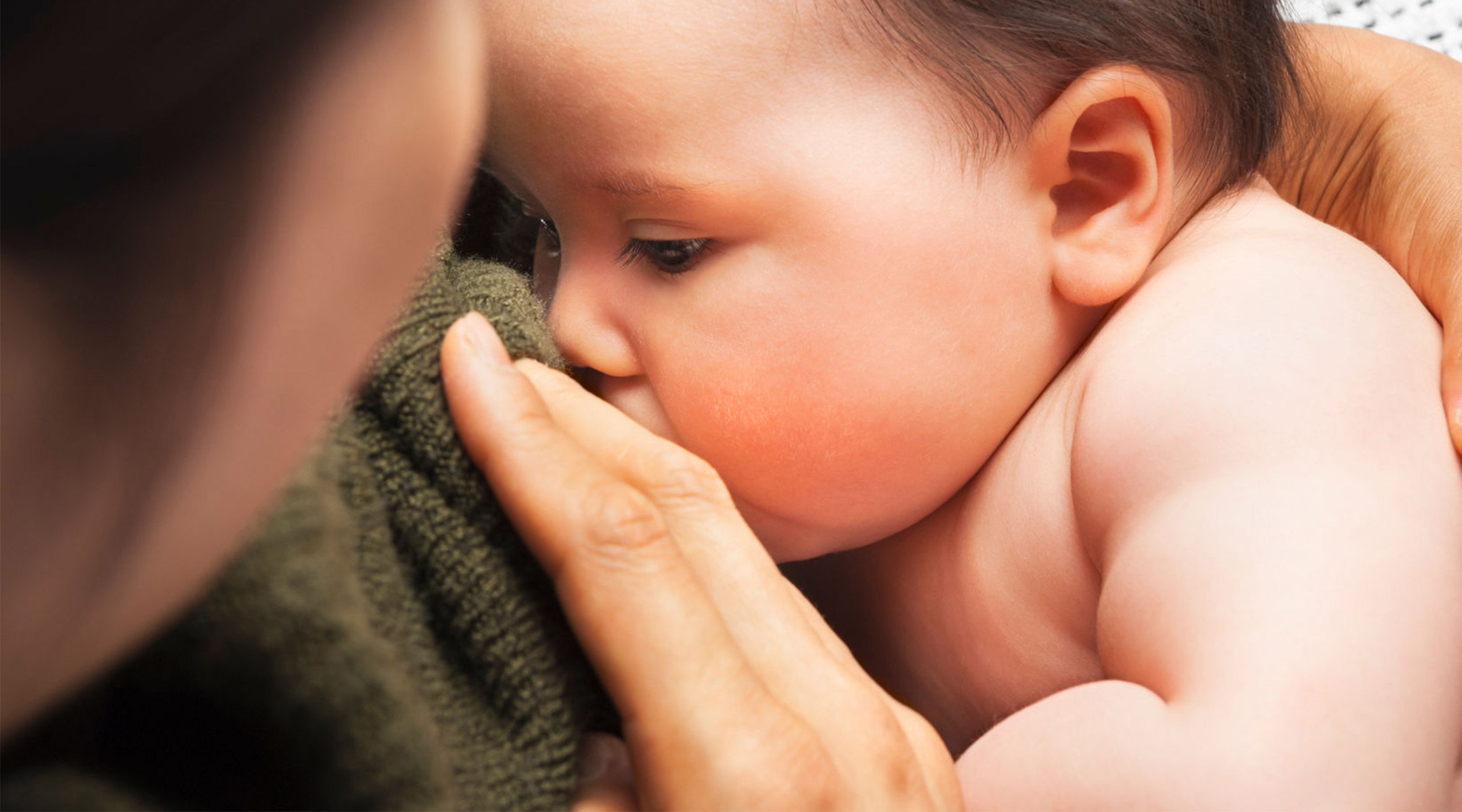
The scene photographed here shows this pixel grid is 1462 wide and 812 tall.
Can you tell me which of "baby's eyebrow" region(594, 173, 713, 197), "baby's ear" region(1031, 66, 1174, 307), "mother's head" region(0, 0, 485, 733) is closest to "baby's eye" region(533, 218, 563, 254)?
"baby's eyebrow" region(594, 173, 713, 197)

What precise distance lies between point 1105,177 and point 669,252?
0.29 meters

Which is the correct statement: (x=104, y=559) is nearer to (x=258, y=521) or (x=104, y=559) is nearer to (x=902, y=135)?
(x=258, y=521)

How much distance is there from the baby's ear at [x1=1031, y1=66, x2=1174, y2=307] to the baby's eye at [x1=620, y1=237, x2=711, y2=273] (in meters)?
0.22

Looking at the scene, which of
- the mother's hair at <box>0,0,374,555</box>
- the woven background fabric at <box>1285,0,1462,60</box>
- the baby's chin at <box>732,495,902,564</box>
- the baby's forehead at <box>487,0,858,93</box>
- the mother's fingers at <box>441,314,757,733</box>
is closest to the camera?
the mother's hair at <box>0,0,374,555</box>

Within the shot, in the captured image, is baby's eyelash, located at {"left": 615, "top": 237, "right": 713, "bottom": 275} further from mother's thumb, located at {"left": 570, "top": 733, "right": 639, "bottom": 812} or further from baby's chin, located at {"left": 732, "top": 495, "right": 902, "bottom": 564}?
mother's thumb, located at {"left": 570, "top": 733, "right": 639, "bottom": 812}

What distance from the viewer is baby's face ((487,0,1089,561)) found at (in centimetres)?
60

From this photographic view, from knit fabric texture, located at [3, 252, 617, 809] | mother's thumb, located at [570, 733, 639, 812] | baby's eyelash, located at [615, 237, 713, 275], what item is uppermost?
baby's eyelash, located at [615, 237, 713, 275]

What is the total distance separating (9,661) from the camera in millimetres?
222

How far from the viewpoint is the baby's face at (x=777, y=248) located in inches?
23.6

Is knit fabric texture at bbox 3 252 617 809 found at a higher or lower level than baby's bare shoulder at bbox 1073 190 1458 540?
higher

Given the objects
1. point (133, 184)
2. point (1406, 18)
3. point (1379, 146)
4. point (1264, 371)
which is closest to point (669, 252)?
point (1264, 371)

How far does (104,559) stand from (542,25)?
45 centimetres

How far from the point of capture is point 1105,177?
2.19ft

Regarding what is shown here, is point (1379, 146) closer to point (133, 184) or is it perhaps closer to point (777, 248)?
point (777, 248)
